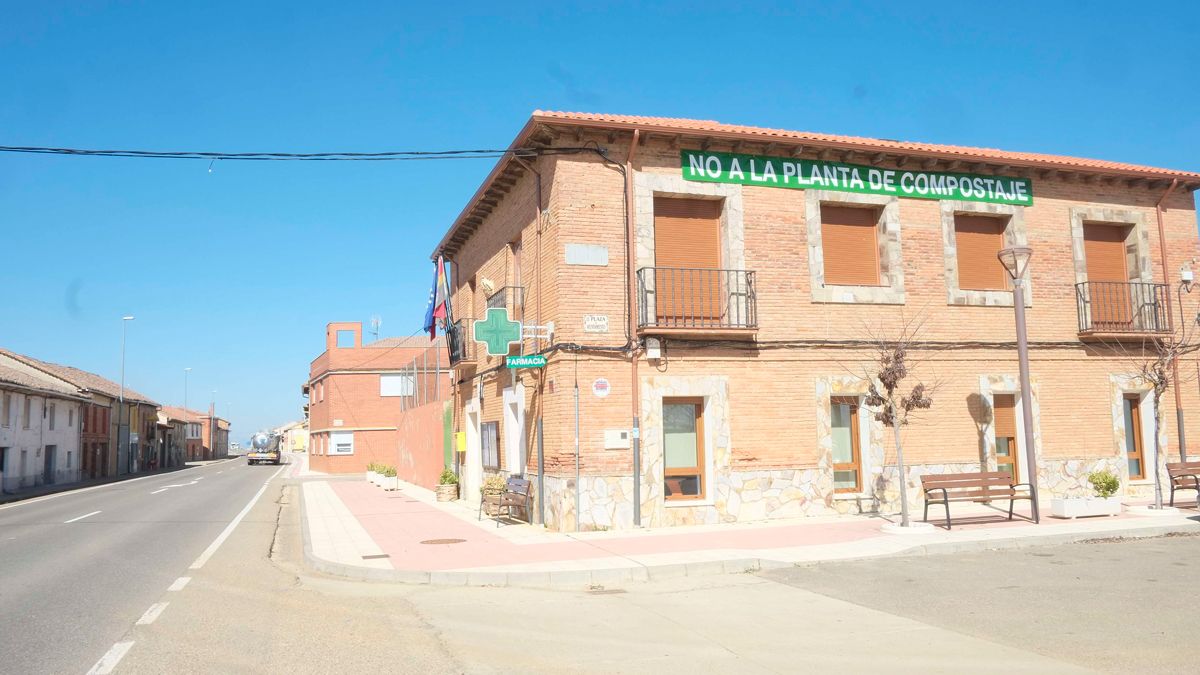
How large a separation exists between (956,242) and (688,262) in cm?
561

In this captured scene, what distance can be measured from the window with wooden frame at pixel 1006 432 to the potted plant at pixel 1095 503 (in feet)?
6.10

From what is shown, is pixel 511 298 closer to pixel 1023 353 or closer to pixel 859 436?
pixel 859 436

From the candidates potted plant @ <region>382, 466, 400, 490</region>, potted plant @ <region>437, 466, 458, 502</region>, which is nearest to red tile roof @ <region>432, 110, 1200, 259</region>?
potted plant @ <region>437, 466, 458, 502</region>

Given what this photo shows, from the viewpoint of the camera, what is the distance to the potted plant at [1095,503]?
1417 centimetres

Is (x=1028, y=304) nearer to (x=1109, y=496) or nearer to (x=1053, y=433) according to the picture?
(x=1053, y=433)

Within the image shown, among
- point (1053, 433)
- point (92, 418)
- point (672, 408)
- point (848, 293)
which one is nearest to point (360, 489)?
point (672, 408)

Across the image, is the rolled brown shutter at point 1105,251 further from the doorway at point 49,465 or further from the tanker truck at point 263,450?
the tanker truck at point 263,450

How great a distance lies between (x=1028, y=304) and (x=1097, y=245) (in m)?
2.62

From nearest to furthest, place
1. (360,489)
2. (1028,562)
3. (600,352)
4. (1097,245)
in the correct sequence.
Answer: (1028,562) < (600,352) < (1097,245) < (360,489)

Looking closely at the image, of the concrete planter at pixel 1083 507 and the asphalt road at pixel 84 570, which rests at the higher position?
the concrete planter at pixel 1083 507

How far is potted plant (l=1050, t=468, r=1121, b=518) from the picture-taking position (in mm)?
14172

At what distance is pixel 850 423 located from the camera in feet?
52.0

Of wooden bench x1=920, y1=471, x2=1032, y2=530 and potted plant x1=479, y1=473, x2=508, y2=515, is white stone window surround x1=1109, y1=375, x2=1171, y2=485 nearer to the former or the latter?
wooden bench x1=920, y1=471, x2=1032, y2=530

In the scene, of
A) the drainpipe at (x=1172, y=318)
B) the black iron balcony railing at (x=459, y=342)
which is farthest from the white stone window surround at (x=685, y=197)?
the drainpipe at (x=1172, y=318)
